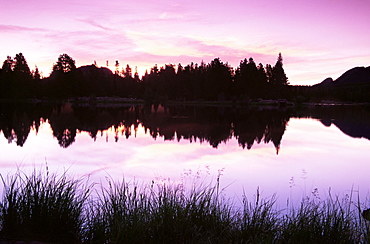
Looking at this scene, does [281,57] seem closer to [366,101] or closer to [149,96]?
[149,96]

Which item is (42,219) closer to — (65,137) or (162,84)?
(65,137)

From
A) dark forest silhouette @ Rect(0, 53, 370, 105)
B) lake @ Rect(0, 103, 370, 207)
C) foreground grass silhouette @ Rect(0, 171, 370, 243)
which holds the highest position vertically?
dark forest silhouette @ Rect(0, 53, 370, 105)

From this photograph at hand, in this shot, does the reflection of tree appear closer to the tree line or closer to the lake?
the lake

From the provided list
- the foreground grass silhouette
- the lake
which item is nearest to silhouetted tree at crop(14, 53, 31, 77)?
the lake

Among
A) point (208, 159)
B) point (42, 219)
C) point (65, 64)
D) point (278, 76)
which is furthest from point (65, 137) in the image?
point (278, 76)

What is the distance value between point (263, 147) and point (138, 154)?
8270mm

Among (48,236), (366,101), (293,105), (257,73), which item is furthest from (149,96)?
(366,101)

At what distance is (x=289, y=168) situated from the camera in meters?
14.9

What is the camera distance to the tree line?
83688mm

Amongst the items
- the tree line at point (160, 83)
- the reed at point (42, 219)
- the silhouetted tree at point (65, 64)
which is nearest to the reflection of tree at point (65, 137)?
the reed at point (42, 219)

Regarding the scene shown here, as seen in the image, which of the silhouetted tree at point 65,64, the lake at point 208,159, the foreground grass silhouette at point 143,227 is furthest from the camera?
the silhouetted tree at point 65,64

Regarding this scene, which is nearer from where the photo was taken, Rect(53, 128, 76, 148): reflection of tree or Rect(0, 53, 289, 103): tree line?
Rect(53, 128, 76, 148): reflection of tree

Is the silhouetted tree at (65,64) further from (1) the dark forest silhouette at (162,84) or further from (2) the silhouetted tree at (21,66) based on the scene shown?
(2) the silhouetted tree at (21,66)

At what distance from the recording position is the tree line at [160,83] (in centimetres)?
8369
